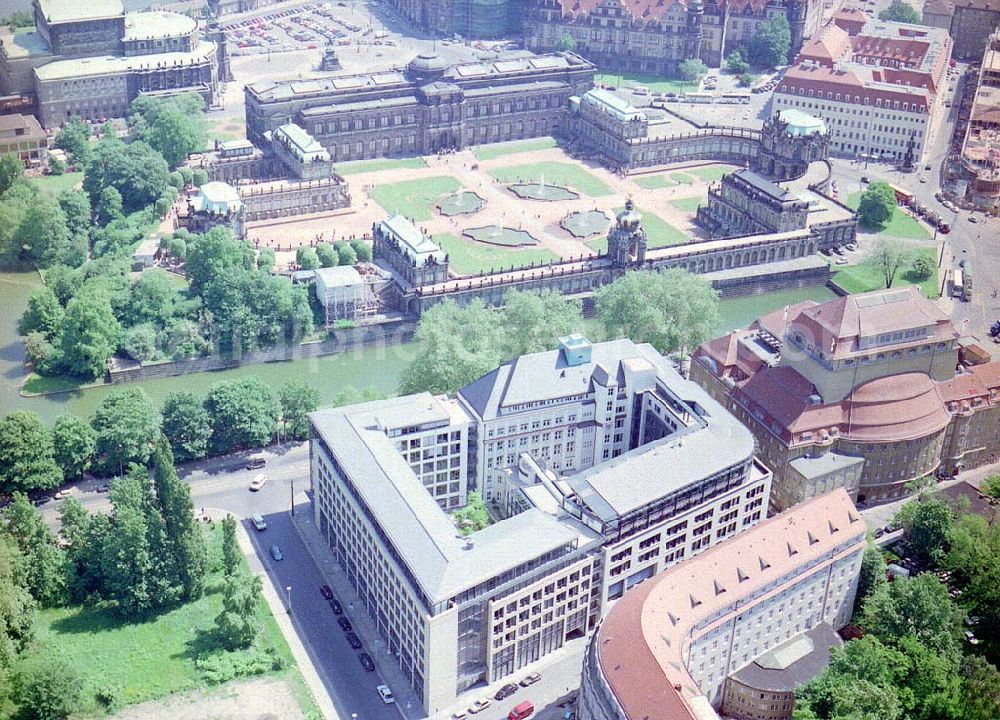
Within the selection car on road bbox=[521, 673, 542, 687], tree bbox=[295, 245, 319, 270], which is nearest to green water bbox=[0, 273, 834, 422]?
tree bbox=[295, 245, 319, 270]

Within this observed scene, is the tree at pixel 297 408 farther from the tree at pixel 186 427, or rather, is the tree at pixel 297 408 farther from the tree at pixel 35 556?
the tree at pixel 35 556

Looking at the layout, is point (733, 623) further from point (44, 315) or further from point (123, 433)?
point (44, 315)

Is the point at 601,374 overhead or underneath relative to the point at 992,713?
overhead

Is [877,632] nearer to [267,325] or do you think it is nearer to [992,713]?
[992,713]

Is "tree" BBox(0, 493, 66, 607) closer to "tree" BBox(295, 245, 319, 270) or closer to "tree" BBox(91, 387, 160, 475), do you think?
"tree" BBox(91, 387, 160, 475)

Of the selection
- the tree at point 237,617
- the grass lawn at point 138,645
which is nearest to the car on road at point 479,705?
the grass lawn at point 138,645

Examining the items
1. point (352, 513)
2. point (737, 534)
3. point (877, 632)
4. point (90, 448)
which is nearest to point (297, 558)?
point (352, 513)
